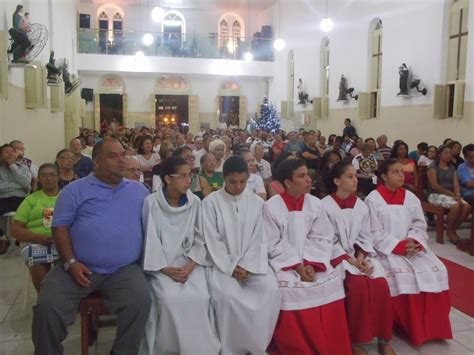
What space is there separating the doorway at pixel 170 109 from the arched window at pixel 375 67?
10.7 metres

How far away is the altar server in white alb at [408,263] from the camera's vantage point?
11.0 ft

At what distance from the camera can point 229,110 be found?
2242 centimetres

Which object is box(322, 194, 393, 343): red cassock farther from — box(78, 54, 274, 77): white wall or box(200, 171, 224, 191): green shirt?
box(78, 54, 274, 77): white wall

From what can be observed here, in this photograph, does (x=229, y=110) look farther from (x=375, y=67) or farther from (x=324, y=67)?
(x=375, y=67)

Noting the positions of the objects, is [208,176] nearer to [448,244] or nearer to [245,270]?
[245,270]

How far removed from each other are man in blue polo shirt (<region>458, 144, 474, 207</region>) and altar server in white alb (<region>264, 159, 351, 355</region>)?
11.6ft

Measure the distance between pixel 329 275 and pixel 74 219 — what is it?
1654mm

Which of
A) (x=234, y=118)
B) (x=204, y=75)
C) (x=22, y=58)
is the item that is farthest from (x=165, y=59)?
(x=22, y=58)

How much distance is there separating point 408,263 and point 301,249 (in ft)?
2.57

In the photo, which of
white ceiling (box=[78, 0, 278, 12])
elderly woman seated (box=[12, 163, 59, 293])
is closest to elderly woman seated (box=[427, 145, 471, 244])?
elderly woman seated (box=[12, 163, 59, 293])

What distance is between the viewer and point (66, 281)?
9.39ft

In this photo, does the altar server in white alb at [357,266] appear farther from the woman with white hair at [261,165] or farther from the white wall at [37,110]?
the white wall at [37,110]

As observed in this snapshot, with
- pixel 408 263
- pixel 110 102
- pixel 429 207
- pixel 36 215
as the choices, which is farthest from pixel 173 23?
pixel 408 263

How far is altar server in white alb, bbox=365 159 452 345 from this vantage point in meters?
3.35
